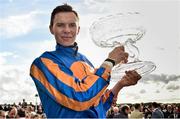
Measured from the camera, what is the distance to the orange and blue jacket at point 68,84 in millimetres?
2113

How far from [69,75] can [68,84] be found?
0.06 metres

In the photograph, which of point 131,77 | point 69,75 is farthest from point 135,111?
point 69,75

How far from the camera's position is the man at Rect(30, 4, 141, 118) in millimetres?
2119

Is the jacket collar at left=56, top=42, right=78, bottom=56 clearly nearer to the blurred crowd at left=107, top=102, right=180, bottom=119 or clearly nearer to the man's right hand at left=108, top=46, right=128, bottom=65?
the man's right hand at left=108, top=46, right=128, bottom=65

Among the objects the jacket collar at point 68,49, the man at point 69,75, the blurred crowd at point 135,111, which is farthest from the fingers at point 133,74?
the blurred crowd at point 135,111

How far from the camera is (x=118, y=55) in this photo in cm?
224

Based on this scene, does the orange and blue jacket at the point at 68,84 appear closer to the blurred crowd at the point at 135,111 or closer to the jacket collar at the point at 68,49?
the jacket collar at the point at 68,49

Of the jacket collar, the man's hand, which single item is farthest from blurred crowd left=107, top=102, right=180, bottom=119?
the jacket collar

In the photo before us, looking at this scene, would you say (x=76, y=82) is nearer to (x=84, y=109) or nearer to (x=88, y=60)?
(x=84, y=109)

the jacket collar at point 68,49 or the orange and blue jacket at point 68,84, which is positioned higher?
the jacket collar at point 68,49

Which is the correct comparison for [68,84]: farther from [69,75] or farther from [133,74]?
[133,74]

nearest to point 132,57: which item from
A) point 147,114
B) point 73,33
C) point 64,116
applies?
point 73,33

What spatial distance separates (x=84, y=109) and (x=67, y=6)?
2.08 ft

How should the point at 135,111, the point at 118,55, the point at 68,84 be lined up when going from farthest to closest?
the point at 135,111
the point at 118,55
the point at 68,84
